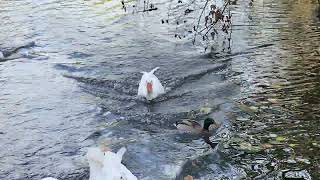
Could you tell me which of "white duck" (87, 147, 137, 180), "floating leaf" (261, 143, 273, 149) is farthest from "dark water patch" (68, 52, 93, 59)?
"white duck" (87, 147, 137, 180)

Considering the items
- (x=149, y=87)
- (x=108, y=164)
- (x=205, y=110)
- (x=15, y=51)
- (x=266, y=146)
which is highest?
(x=108, y=164)

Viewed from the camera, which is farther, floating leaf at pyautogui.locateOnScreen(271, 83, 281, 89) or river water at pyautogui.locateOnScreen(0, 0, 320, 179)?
floating leaf at pyautogui.locateOnScreen(271, 83, 281, 89)

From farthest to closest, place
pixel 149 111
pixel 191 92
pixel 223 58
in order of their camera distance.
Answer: pixel 223 58
pixel 191 92
pixel 149 111

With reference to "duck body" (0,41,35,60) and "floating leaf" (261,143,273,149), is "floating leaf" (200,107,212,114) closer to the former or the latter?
"floating leaf" (261,143,273,149)

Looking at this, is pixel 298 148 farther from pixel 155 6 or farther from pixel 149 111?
pixel 155 6

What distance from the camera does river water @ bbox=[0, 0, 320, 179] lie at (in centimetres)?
646

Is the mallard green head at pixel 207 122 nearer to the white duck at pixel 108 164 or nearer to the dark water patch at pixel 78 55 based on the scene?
the white duck at pixel 108 164

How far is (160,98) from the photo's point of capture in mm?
8898

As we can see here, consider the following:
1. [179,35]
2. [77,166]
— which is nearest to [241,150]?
[77,166]

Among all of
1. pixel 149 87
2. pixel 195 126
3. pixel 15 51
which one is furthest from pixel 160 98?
pixel 15 51

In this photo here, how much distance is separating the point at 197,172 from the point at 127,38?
7.69m

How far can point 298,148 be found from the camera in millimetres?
6398

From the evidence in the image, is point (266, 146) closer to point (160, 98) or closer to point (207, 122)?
point (207, 122)

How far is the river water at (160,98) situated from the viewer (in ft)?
21.2
